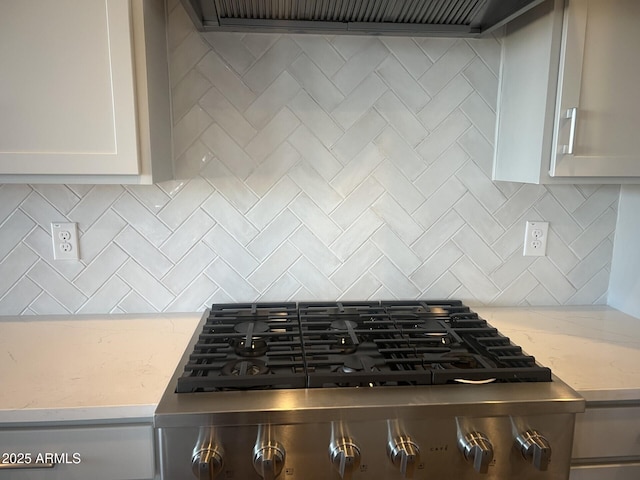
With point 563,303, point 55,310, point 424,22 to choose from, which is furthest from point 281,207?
point 563,303

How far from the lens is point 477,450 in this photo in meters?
0.93

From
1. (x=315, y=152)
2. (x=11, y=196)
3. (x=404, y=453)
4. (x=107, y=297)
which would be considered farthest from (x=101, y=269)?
(x=404, y=453)

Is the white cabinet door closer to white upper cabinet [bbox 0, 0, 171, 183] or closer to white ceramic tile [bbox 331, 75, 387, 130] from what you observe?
white ceramic tile [bbox 331, 75, 387, 130]

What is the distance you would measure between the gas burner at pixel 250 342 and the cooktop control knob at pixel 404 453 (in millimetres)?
402

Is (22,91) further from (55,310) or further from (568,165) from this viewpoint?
Answer: (568,165)

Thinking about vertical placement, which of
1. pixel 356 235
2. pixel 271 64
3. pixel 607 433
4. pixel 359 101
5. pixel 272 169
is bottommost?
pixel 607 433

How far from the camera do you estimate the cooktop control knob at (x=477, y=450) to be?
0.93 metres

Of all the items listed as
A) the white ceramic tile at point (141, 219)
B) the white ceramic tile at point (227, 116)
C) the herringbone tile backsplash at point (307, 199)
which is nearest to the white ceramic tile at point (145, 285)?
the herringbone tile backsplash at point (307, 199)

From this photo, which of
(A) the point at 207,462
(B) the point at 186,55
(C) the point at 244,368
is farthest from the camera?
(B) the point at 186,55

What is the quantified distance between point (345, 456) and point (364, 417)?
0.28ft

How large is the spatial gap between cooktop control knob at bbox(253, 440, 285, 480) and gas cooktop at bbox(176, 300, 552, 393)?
0.13 m

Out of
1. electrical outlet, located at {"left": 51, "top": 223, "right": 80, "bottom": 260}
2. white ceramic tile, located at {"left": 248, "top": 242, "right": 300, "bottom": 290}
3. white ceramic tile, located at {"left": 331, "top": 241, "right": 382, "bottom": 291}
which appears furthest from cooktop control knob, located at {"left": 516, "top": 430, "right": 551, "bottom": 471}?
electrical outlet, located at {"left": 51, "top": 223, "right": 80, "bottom": 260}

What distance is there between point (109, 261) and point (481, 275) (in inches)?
51.2

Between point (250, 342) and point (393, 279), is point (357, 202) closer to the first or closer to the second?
point (393, 279)
